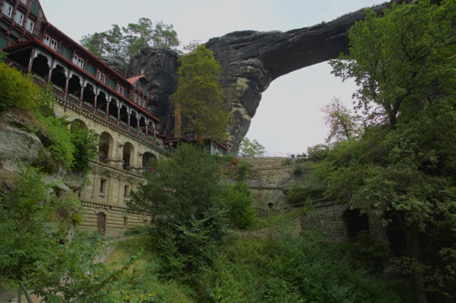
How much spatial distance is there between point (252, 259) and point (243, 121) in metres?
29.1

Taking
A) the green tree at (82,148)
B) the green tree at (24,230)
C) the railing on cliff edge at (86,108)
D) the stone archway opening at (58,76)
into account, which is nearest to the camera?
the green tree at (24,230)

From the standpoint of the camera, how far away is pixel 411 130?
1371 centimetres

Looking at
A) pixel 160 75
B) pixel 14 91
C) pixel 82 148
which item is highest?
pixel 160 75

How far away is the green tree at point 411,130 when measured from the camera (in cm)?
1301

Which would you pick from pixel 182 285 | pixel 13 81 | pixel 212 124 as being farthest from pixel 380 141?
pixel 212 124

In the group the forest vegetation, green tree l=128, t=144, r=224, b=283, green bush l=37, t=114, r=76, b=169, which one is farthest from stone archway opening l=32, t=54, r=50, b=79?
green tree l=128, t=144, r=224, b=283

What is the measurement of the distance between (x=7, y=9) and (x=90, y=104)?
430 inches

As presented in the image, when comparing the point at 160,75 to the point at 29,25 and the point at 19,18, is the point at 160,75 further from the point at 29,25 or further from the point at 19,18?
the point at 19,18

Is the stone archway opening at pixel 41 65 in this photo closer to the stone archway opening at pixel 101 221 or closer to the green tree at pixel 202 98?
the green tree at pixel 202 98

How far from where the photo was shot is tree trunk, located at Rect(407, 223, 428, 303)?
13.9 meters

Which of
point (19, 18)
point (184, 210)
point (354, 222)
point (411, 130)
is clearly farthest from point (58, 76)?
point (411, 130)

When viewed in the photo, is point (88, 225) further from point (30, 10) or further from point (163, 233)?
point (30, 10)

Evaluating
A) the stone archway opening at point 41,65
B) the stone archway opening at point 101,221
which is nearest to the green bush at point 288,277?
the stone archway opening at point 101,221

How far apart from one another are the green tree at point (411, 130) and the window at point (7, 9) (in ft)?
96.3
